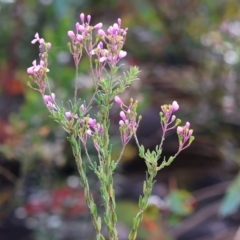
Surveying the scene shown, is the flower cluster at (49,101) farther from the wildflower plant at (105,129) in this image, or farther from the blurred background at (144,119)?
the blurred background at (144,119)

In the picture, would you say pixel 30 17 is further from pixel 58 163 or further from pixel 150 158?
pixel 150 158

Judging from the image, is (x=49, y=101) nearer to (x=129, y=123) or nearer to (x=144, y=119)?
(x=129, y=123)

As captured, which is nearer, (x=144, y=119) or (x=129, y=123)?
(x=129, y=123)

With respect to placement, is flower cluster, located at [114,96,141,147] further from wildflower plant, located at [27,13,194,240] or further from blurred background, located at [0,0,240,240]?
blurred background, located at [0,0,240,240]

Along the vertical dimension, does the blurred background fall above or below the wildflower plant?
above

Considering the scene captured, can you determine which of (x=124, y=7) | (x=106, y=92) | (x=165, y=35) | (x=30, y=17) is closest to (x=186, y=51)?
(x=165, y=35)

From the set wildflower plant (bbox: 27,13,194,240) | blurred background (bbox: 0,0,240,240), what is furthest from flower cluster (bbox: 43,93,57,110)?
blurred background (bbox: 0,0,240,240)

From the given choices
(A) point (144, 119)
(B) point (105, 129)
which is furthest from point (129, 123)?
(A) point (144, 119)

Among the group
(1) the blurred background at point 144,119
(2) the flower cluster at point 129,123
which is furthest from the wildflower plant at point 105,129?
(1) the blurred background at point 144,119
